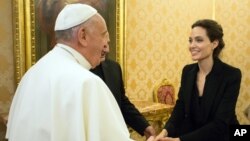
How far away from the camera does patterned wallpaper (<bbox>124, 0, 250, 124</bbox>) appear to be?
3.79 meters

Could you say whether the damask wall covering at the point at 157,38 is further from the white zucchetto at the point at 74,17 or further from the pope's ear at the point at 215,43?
the white zucchetto at the point at 74,17

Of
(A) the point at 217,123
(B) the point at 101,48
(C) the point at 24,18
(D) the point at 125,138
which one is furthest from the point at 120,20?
(D) the point at 125,138

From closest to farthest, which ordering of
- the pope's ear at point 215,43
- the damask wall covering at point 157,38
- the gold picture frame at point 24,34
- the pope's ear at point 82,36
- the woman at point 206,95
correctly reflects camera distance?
the pope's ear at point 82,36
the woman at point 206,95
the pope's ear at point 215,43
the gold picture frame at point 24,34
the damask wall covering at point 157,38

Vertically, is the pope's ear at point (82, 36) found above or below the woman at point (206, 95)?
above

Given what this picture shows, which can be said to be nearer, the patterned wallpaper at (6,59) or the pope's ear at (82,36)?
the pope's ear at (82,36)

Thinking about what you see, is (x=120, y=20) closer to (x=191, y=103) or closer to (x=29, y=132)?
(x=191, y=103)

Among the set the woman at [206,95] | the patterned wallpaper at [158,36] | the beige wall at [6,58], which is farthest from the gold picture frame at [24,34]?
the woman at [206,95]

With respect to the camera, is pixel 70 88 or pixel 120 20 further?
pixel 120 20

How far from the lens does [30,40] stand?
9.96ft

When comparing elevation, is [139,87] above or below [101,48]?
below

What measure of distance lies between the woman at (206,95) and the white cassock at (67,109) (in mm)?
1095

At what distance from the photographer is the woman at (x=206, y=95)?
2459 mm

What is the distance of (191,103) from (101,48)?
3.88 ft

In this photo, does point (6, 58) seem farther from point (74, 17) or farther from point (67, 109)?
point (67, 109)
